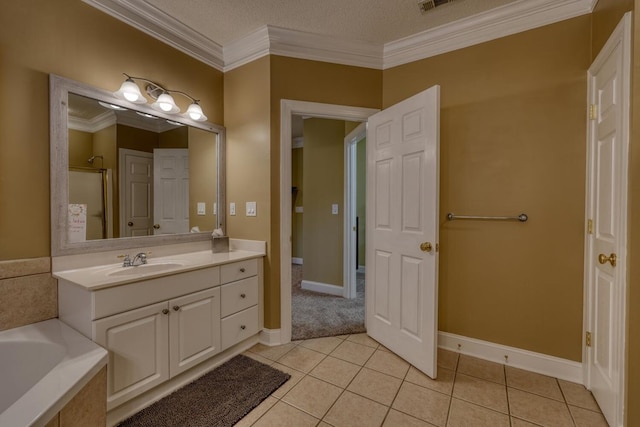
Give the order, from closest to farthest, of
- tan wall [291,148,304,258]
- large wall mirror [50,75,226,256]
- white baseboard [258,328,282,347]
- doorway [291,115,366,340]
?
large wall mirror [50,75,226,256] → white baseboard [258,328,282,347] → doorway [291,115,366,340] → tan wall [291,148,304,258]

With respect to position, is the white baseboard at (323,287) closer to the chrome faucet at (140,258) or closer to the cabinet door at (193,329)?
the cabinet door at (193,329)

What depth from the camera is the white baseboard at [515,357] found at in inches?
73.3

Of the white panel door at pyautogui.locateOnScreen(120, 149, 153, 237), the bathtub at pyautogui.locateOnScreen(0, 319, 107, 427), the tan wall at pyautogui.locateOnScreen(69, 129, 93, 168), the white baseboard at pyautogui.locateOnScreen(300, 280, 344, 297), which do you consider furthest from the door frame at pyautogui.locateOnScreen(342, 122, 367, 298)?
the bathtub at pyautogui.locateOnScreen(0, 319, 107, 427)

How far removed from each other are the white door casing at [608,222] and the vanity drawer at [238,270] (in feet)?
7.32

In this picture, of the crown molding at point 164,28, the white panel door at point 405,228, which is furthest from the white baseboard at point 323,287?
the crown molding at point 164,28

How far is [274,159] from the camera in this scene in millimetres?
2295

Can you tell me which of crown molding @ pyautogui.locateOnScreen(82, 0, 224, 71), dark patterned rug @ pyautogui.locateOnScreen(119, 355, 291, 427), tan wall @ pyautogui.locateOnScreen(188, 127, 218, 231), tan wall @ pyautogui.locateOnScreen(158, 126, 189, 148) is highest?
crown molding @ pyautogui.locateOnScreen(82, 0, 224, 71)

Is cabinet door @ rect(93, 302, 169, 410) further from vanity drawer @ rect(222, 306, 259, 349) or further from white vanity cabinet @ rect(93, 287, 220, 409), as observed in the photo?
vanity drawer @ rect(222, 306, 259, 349)

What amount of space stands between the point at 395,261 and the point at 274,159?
1306 millimetres

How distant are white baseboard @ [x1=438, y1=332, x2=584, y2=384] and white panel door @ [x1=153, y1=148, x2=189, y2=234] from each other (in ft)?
7.88

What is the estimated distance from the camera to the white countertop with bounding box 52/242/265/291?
1.43 metres

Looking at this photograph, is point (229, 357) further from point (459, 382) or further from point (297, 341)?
point (459, 382)

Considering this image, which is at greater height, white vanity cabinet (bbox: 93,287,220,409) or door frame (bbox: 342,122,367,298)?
door frame (bbox: 342,122,367,298)

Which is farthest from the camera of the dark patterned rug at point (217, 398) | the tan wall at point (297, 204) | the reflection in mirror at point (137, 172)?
the tan wall at point (297, 204)
